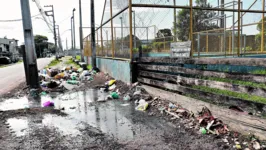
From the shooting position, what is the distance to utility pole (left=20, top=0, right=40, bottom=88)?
26.1 ft

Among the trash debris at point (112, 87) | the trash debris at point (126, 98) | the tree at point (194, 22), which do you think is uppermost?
the tree at point (194, 22)

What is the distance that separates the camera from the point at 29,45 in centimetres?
809

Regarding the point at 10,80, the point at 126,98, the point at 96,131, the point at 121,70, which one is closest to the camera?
the point at 96,131

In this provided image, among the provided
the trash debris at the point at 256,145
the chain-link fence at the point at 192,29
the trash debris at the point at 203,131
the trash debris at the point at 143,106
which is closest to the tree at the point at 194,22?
the chain-link fence at the point at 192,29

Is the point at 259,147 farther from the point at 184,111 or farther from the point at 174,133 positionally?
the point at 184,111

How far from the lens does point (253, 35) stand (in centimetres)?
955

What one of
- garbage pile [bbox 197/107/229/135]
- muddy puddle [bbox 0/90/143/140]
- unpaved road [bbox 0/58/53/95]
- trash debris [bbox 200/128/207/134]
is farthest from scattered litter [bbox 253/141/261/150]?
unpaved road [bbox 0/58/53/95]

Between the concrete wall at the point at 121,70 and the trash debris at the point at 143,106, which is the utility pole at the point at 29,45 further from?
the trash debris at the point at 143,106

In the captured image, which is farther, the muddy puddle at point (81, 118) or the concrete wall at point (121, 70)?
the concrete wall at point (121, 70)

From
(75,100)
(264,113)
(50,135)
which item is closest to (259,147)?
(264,113)

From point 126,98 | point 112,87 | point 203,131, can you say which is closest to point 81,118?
point 126,98

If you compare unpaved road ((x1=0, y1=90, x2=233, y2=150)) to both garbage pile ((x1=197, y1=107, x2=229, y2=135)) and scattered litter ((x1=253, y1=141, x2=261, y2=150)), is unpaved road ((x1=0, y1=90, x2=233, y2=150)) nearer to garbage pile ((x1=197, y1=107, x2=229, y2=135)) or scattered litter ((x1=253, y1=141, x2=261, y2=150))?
garbage pile ((x1=197, y1=107, x2=229, y2=135))

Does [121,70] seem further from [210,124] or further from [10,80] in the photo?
[10,80]

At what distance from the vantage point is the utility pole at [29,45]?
7.95 m
